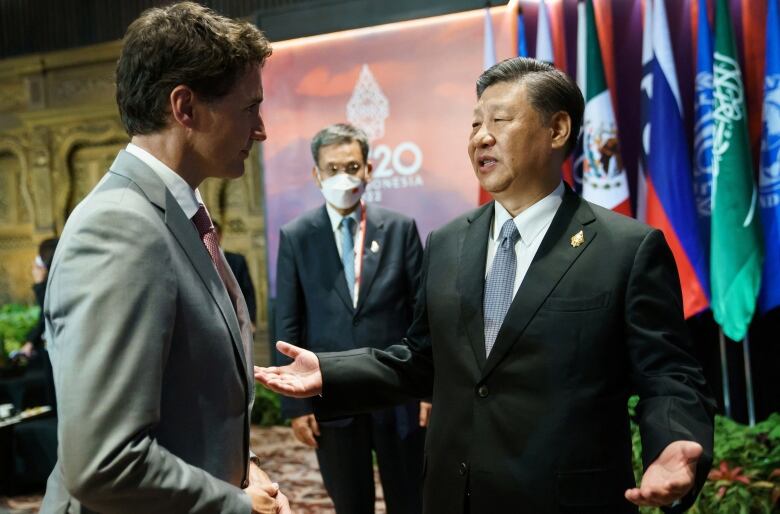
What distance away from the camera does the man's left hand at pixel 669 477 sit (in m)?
1.38

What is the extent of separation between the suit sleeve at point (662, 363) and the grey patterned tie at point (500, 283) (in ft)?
0.90

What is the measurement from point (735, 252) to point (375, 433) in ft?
7.06

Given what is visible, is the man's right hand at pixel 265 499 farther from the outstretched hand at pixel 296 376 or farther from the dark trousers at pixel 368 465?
the dark trousers at pixel 368 465

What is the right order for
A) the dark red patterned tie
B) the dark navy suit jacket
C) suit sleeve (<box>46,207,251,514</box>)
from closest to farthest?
1. suit sleeve (<box>46,207,251,514</box>)
2. the dark red patterned tie
3. the dark navy suit jacket

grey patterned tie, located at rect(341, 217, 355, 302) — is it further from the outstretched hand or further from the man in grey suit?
the man in grey suit

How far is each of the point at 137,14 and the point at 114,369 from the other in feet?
23.5

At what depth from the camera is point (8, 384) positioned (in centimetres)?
586

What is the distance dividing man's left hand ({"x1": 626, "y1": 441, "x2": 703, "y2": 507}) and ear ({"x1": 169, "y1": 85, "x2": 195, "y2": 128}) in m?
0.98

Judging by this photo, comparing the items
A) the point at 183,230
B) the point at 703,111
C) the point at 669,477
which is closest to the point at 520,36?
the point at 703,111

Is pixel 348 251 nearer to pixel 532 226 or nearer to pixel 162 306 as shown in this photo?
pixel 532 226

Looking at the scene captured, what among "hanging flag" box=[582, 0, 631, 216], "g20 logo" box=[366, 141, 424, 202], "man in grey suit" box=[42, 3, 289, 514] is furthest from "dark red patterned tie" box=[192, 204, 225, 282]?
"g20 logo" box=[366, 141, 424, 202]

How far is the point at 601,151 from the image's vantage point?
4.31 metres

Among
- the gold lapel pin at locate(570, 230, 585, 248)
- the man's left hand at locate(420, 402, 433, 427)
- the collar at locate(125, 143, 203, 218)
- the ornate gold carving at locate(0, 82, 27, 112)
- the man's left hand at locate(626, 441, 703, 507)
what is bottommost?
the man's left hand at locate(420, 402, 433, 427)

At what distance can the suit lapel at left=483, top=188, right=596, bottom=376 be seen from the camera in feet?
5.72
